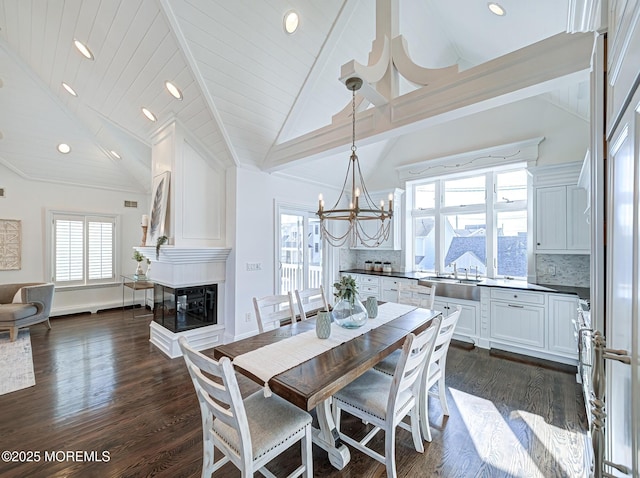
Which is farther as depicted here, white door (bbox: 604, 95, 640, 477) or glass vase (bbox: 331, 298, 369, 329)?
glass vase (bbox: 331, 298, 369, 329)

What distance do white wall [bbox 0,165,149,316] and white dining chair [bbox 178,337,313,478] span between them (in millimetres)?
5732

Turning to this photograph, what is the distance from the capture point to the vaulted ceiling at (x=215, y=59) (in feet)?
8.68

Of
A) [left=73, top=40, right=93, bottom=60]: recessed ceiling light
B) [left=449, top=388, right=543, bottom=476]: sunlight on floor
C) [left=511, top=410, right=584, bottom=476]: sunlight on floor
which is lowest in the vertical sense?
[left=449, top=388, right=543, bottom=476]: sunlight on floor

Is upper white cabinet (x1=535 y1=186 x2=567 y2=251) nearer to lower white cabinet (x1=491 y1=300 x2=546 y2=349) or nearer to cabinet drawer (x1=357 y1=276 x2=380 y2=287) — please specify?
lower white cabinet (x1=491 y1=300 x2=546 y2=349)

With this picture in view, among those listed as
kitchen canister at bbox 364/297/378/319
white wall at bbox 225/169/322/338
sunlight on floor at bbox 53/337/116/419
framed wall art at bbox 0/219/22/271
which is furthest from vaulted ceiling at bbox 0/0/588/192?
sunlight on floor at bbox 53/337/116/419

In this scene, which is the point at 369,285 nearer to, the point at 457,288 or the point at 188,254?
the point at 457,288

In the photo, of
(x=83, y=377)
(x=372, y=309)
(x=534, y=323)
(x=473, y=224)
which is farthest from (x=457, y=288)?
(x=83, y=377)

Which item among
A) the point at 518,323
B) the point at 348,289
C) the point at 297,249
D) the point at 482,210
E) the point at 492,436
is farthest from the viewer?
the point at 297,249

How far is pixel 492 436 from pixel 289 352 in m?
1.68

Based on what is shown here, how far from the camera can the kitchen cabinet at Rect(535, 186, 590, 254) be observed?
324 cm

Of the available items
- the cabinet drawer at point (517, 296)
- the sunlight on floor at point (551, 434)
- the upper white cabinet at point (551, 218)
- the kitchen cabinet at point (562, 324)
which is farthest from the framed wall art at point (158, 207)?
the kitchen cabinet at point (562, 324)

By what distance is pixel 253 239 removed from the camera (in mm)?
4102

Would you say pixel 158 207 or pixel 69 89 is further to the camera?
pixel 69 89

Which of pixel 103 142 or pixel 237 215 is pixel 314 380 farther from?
pixel 103 142
